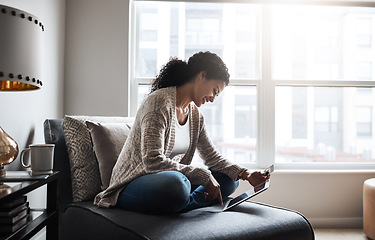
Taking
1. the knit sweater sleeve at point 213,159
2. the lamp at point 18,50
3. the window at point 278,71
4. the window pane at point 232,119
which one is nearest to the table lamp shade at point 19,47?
the lamp at point 18,50

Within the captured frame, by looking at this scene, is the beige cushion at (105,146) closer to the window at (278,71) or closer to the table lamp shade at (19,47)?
the table lamp shade at (19,47)

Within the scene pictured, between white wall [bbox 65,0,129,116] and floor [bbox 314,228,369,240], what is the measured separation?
177 centimetres

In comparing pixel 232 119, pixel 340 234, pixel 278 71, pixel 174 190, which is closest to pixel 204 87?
pixel 174 190

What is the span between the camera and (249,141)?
9.86 ft

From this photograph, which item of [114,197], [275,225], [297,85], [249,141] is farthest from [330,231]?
[114,197]

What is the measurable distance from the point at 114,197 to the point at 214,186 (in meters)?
0.46

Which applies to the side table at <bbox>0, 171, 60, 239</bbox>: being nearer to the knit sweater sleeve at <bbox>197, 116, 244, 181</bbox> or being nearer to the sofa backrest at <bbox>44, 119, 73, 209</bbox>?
the sofa backrest at <bbox>44, 119, 73, 209</bbox>

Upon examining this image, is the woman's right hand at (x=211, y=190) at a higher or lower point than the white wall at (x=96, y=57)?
lower

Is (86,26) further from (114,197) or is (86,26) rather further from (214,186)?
(214,186)

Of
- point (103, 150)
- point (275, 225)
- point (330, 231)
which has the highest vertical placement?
point (103, 150)

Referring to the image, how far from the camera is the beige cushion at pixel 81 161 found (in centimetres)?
174

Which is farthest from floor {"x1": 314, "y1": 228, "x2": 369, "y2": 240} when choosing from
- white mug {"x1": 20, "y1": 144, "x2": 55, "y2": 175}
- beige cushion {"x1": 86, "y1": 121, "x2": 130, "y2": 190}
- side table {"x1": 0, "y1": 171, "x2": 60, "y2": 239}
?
white mug {"x1": 20, "y1": 144, "x2": 55, "y2": 175}

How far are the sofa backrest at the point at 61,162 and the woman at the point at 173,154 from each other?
0.88 ft

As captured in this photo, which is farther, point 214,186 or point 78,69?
point 78,69
